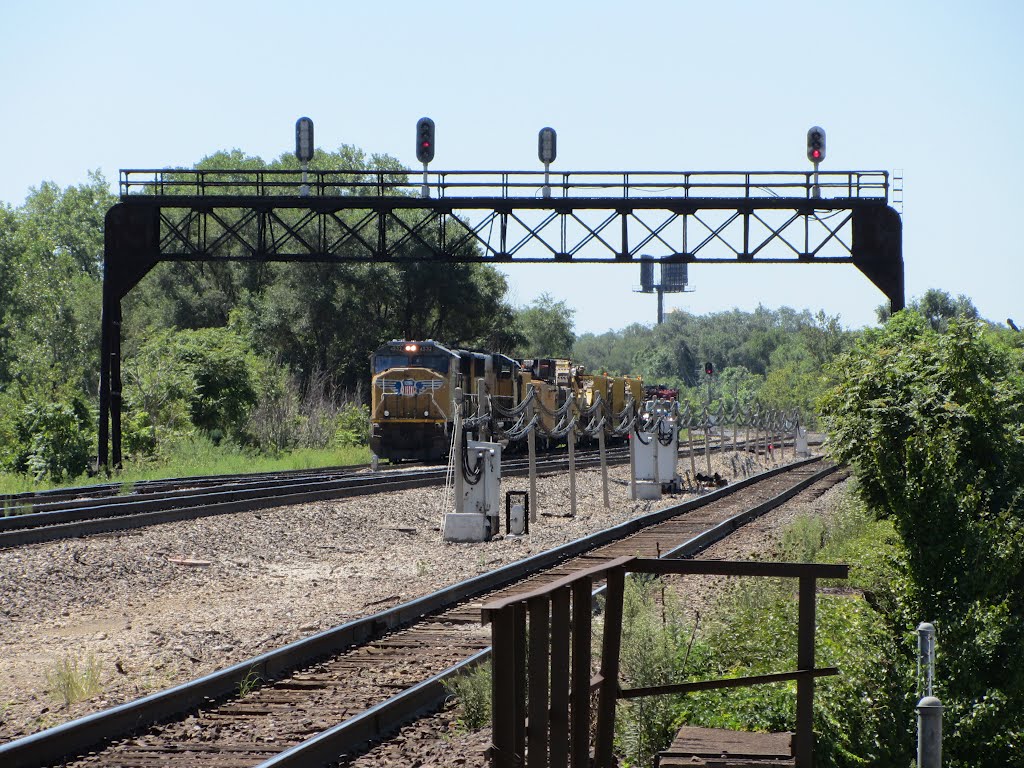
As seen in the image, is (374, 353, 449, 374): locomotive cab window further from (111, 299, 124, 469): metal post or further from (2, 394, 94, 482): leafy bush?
(2, 394, 94, 482): leafy bush

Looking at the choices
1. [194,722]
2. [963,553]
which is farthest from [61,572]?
[963,553]

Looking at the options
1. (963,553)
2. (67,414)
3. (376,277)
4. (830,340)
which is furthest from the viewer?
(830,340)

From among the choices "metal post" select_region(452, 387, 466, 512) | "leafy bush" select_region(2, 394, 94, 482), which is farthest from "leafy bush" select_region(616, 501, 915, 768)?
"leafy bush" select_region(2, 394, 94, 482)

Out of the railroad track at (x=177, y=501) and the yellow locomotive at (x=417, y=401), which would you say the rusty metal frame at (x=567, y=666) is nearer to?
the railroad track at (x=177, y=501)

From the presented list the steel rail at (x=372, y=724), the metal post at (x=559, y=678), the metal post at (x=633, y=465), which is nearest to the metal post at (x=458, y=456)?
the metal post at (x=633, y=465)

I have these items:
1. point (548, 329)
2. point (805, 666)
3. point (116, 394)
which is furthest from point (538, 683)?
point (548, 329)

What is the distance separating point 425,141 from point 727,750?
2562cm

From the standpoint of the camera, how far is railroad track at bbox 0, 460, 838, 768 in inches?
275

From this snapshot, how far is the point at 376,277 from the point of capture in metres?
60.6

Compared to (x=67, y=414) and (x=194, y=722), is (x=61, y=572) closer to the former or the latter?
(x=194, y=722)

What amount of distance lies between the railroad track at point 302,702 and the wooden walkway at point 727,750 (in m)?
1.94

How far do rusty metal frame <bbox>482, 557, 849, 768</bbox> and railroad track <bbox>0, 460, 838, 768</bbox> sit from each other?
83.1 inches

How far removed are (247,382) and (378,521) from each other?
890 inches

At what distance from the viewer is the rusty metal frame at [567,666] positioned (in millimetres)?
4371
